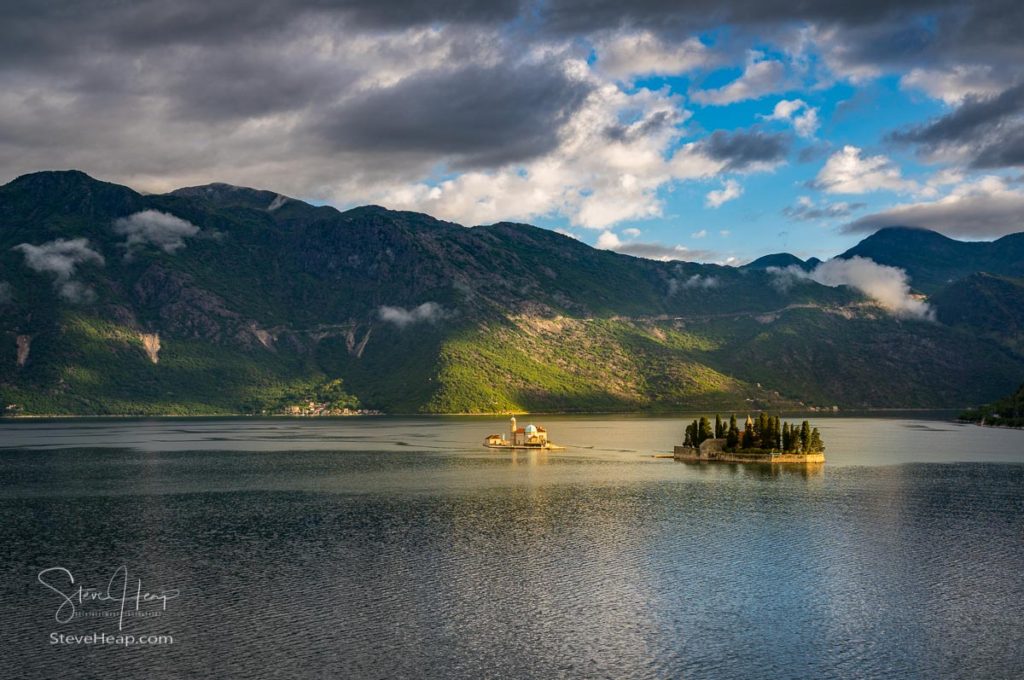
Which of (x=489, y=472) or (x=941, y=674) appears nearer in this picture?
(x=941, y=674)

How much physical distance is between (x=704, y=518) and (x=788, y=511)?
15.7 metres

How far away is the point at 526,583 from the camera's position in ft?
284

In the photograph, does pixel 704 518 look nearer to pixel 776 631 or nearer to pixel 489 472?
pixel 776 631

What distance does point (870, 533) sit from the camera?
112062 mm

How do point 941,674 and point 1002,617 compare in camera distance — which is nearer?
point 941,674

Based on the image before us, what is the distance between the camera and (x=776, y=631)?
232 ft

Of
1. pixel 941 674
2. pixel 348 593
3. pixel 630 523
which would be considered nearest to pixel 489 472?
pixel 630 523

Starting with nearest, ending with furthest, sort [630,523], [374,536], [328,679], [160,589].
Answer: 1. [328,679]
2. [160,589]
3. [374,536]
4. [630,523]

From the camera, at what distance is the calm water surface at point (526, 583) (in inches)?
2525

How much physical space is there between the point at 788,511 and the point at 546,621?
230 feet

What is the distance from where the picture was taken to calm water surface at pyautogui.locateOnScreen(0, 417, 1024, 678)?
2525 inches

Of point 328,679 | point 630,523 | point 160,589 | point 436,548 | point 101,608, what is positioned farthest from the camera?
point 630,523

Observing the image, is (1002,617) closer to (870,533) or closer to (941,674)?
(941,674)

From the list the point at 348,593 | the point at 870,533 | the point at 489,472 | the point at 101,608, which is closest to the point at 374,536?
the point at 348,593
